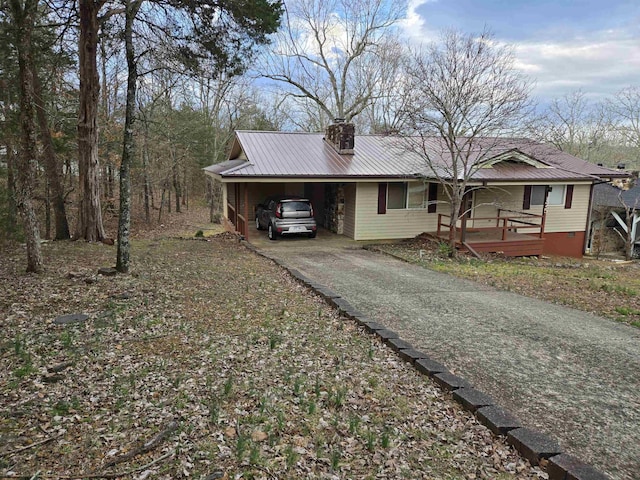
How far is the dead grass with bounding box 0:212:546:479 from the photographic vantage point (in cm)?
307

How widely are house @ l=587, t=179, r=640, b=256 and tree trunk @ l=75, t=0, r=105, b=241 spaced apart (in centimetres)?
2313

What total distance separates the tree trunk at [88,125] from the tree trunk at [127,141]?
3.30 metres

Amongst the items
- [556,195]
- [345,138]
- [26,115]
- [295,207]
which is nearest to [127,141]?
[26,115]

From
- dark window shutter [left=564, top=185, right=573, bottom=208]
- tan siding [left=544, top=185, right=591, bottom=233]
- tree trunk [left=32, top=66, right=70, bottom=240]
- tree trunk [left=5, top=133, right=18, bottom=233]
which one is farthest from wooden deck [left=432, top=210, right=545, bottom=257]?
tree trunk [left=5, top=133, right=18, bottom=233]

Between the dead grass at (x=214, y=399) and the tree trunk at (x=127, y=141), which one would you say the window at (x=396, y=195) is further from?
the tree trunk at (x=127, y=141)

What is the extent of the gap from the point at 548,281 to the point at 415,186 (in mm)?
7041

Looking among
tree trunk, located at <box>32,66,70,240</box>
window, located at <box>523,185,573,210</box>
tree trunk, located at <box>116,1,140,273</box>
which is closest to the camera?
tree trunk, located at <box>116,1,140,273</box>

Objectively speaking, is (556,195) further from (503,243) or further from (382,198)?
(382,198)

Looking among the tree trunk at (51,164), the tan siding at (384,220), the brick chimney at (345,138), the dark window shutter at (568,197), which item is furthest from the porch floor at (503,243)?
the tree trunk at (51,164)

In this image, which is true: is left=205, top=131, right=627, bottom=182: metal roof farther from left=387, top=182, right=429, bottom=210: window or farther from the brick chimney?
left=387, top=182, right=429, bottom=210: window

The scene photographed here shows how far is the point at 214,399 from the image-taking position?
12.8 feet

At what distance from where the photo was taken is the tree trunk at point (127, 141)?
727 cm

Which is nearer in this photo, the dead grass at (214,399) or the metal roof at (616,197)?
the dead grass at (214,399)

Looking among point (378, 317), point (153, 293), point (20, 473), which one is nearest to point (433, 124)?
point (378, 317)
